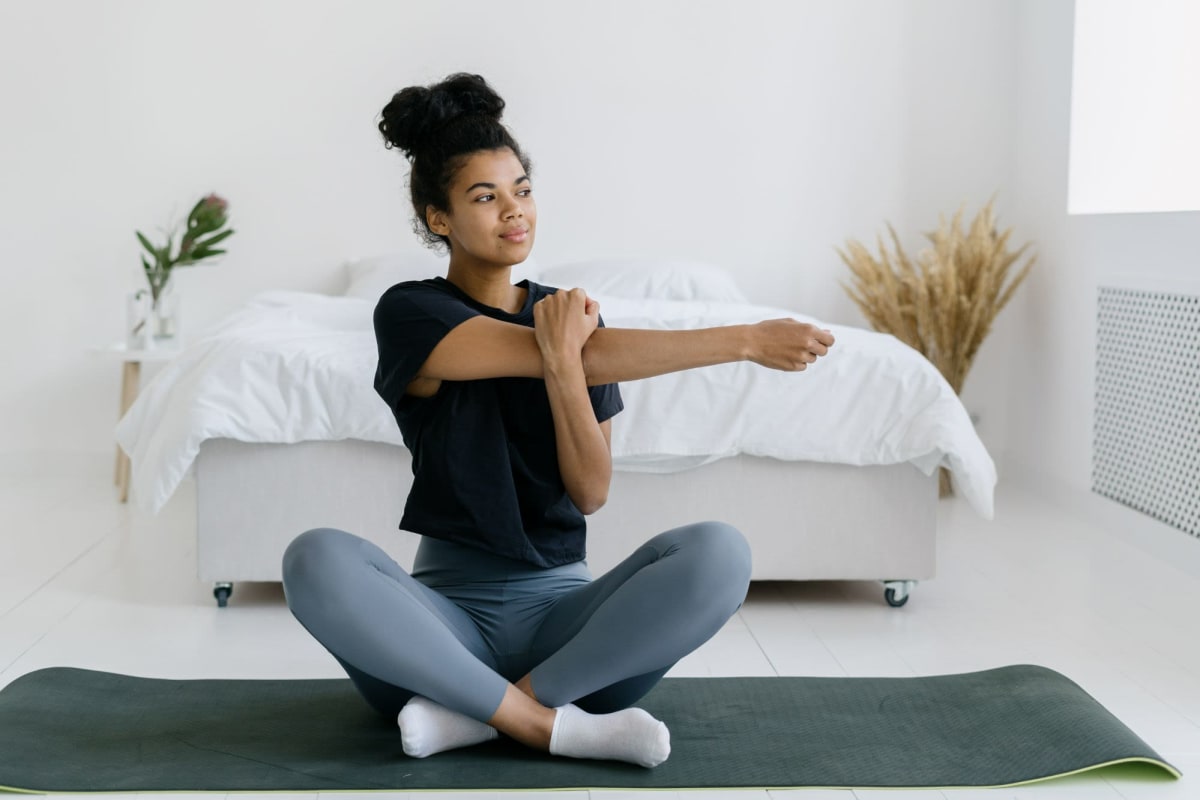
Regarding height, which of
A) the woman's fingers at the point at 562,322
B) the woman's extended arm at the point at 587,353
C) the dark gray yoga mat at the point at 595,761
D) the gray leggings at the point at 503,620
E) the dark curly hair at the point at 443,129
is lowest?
the dark gray yoga mat at the point at 595,761

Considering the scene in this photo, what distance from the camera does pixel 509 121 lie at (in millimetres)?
4715

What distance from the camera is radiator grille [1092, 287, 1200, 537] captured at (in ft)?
10.6

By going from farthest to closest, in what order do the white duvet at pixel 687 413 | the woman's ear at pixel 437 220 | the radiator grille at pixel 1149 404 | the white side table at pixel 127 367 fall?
the white side table at pixel 127 367
the radiator grille at pixel 1149 404
the white duvet at pixel 687 413
the woman's ear at pixel 437 220

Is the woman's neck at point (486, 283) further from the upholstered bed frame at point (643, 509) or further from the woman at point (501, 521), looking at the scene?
the upholstered bed frame at point (643, 509)

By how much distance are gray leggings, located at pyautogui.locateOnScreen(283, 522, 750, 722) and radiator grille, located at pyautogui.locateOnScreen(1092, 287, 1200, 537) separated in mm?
1908

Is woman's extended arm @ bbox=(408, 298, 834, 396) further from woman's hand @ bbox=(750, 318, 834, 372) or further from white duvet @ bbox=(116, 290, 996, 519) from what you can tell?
white duvet @ bbox=(116, 290, 996, 519)

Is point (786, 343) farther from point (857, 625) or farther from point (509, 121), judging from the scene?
point (509, 121)

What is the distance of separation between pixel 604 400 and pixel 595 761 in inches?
19.6

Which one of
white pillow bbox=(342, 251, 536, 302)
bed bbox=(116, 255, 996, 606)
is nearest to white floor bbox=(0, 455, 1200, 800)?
bed bbox=(116, 255, 996, 606)

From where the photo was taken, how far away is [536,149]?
15.4 ft

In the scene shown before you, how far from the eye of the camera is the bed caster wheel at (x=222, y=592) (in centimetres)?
281

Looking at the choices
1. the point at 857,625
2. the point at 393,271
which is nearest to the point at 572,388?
the point at 857,625

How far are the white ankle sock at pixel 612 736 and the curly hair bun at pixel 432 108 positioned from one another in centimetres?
80

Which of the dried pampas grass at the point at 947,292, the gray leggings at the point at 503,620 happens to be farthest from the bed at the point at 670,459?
the dried pampas grass at the point at 947,292
